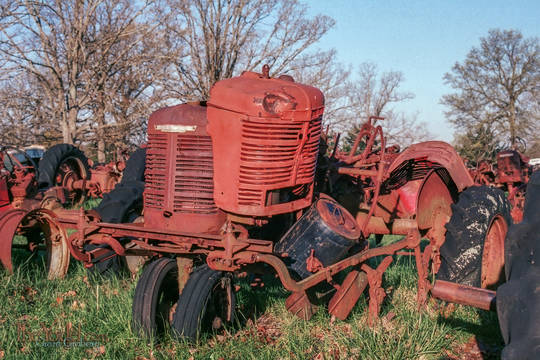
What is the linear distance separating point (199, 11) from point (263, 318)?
18421 mm

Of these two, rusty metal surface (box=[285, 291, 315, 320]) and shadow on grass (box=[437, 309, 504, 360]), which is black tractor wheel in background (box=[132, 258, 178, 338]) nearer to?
rusty metal surface (box=[285, 291, 315, 320])

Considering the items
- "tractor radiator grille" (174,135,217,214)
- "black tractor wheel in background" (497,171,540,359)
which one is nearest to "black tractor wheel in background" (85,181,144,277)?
"tractor radiator grille" (174,135,217,214)

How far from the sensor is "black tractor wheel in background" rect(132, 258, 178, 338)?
11.3 feet

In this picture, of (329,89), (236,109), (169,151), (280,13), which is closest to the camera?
(236,109)

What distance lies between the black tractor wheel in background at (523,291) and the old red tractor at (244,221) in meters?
1.58

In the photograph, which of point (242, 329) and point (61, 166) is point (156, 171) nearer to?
point (242, 329)

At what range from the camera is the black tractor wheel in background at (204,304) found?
333 cm

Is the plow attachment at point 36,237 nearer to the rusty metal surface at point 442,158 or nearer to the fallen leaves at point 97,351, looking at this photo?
the fallen leaves at point 97,351

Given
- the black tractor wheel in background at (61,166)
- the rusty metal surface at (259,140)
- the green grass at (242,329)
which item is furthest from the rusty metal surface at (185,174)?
the black tractor wheel in background at (61,166)

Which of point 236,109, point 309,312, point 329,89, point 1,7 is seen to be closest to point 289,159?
point 236,109

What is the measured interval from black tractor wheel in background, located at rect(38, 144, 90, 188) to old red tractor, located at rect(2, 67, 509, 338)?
7.64 m

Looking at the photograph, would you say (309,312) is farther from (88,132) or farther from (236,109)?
(88,132)

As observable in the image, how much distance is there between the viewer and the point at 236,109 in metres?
3.35

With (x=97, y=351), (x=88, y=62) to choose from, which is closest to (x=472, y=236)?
(x=97, y=351)
